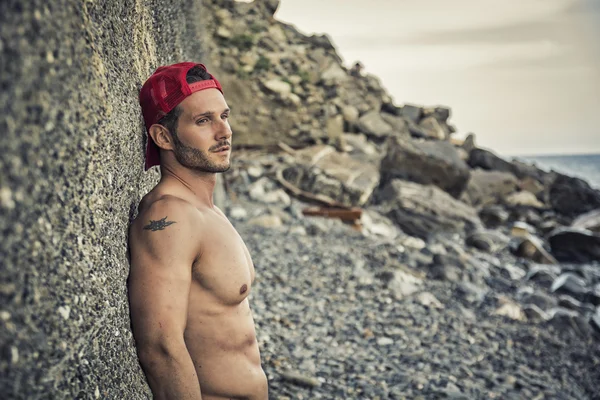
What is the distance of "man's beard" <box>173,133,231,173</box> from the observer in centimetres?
197

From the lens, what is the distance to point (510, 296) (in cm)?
736

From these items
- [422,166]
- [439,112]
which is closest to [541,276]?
[422,166]

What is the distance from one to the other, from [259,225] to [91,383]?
6545 mm

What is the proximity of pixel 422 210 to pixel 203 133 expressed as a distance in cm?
870

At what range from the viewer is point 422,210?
33.3 ft

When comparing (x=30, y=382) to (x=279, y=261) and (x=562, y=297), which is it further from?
(x=562, y=297)

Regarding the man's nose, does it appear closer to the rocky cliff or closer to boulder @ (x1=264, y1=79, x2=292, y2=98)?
the rocky cliff

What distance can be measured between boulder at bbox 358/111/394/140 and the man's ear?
12936 millimetres

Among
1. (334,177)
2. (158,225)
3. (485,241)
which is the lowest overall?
(485,241)

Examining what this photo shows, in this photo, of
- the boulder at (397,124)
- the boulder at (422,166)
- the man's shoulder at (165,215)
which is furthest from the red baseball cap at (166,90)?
the boulder at (397,124)

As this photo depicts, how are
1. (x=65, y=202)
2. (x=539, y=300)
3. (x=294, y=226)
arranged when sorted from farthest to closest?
1. (x=294, y=226)
2. (x=539, y=300)
3. (x=65, y=202)

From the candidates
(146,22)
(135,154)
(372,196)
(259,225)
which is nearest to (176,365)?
(135,154)

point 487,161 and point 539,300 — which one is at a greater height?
point 487,161

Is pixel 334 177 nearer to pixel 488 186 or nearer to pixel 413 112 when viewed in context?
pixel 488 186
